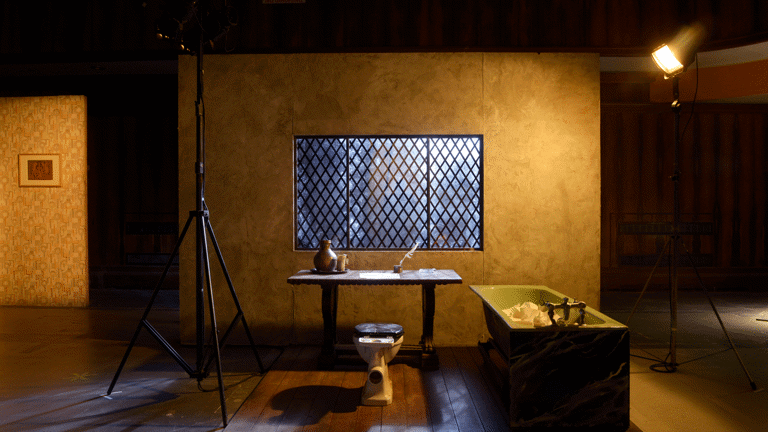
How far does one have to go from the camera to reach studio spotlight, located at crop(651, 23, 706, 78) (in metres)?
3.38

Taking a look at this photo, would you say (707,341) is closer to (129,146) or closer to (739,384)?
(739,384)

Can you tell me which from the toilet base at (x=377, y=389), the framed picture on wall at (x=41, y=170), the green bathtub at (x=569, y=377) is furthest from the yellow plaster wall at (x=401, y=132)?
the framed picture on wall at (x=41, y=170)

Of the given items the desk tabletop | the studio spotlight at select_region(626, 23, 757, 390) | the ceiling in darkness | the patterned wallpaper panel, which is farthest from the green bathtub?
the patterned wallpaper panel

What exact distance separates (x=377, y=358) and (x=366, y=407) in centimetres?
30

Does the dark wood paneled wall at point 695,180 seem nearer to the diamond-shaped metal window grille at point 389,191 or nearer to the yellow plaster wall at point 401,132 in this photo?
the yellow plaster wall at point 401,132

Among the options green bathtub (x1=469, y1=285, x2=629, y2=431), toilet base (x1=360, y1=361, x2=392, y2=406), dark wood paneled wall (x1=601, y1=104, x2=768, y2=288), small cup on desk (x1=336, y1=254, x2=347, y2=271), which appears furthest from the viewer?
dark wood paneled wall (x1=601, y1=104, x2=768, y2=288)

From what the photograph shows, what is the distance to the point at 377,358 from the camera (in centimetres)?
289

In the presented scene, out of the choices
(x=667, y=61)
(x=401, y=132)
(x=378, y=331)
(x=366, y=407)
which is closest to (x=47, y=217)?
(x=401, y=132)

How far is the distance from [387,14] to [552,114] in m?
1.78

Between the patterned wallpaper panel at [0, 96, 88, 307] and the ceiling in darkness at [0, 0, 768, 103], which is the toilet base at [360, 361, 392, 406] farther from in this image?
the patterned wallpaper panel at [0, 96, 88, 307]

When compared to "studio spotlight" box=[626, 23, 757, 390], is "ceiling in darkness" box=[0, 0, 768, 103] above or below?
above

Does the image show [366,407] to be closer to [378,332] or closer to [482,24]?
[378,332]

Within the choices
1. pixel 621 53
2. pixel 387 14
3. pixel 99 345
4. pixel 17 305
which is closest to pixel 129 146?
pixel 17 305

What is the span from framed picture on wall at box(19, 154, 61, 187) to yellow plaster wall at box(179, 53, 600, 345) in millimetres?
3019
